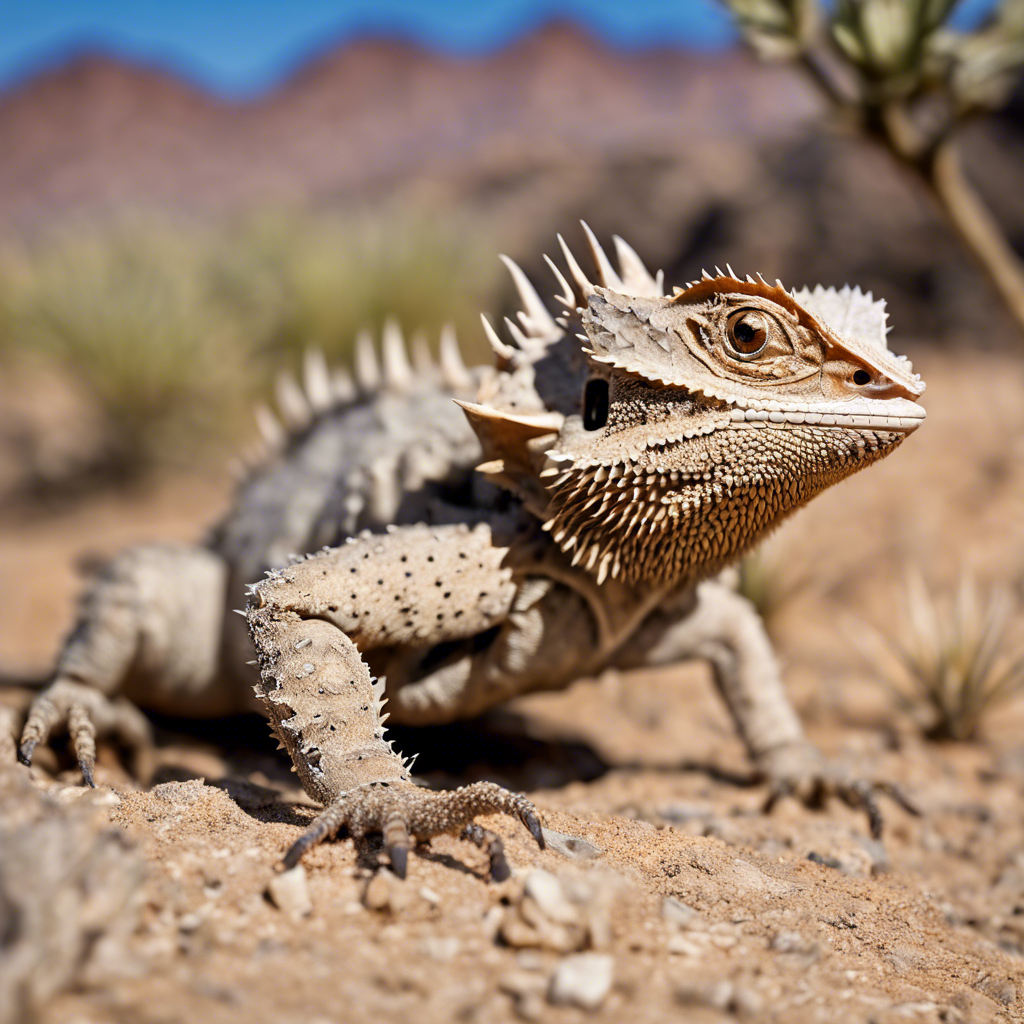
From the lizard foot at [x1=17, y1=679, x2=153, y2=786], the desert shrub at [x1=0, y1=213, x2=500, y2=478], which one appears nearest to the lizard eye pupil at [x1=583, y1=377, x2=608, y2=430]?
the lizard foot at [x1=17, y1=679, x2=153, y2=786]

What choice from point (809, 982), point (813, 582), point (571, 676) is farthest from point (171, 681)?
point (813, 582)

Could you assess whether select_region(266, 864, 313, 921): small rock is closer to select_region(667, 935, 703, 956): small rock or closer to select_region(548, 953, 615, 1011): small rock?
select_region(548, 953, 615, 1011): small rock

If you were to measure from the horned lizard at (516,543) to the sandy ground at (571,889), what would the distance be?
7.4 inches

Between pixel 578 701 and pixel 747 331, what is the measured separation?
3.01 m

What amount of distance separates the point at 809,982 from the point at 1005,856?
2174mm

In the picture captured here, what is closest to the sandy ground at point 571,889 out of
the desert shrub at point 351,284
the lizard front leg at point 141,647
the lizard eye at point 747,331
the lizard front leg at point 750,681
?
the lizard front leg at point 750,681

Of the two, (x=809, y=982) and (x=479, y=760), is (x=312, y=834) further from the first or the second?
(x=479, y=760)

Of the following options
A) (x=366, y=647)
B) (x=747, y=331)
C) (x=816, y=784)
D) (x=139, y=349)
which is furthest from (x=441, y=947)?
(x=139, y=349)

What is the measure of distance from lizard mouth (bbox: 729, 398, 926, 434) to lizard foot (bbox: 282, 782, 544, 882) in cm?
125

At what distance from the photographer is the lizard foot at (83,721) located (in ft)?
10.5

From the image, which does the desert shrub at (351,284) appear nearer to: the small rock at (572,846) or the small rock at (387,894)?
the small rock at (572,846)

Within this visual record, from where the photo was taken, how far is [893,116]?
6.49m

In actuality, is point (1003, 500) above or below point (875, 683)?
above

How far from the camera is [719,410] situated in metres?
2.64
